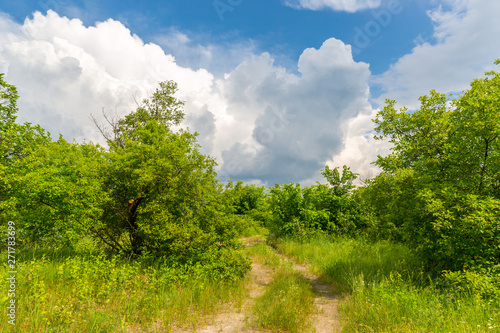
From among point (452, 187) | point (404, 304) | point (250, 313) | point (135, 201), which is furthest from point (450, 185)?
point (135, 201)

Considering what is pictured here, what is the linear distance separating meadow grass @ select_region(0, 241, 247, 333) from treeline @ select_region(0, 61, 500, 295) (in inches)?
43.2

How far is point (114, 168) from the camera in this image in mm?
9016

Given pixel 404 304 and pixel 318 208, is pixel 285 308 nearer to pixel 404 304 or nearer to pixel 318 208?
pixel 404 304

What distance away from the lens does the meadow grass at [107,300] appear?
15.4 ft

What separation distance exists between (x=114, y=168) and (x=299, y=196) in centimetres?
1302

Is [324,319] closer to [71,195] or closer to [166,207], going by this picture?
[166,207]

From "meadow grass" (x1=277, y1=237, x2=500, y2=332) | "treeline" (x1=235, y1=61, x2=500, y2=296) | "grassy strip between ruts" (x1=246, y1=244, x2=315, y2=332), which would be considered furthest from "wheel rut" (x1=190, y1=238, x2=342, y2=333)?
"treeline" (x1=235, y1=61, x2=500, y2=296)

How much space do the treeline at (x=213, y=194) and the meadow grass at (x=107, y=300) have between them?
110 cm

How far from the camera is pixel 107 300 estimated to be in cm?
555

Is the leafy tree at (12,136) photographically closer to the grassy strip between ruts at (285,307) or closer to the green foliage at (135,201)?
the green foliage at (135,201)

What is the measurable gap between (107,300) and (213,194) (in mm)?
4938

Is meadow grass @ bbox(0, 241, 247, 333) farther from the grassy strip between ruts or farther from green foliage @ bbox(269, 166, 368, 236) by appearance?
green foliage @ bbox(269, 166, 368, 236)

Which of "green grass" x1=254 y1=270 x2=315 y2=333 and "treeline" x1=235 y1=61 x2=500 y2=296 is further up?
"treeline" x1=235 y1=61 x2=500 y2=296

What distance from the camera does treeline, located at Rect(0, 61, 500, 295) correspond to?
605 cm
